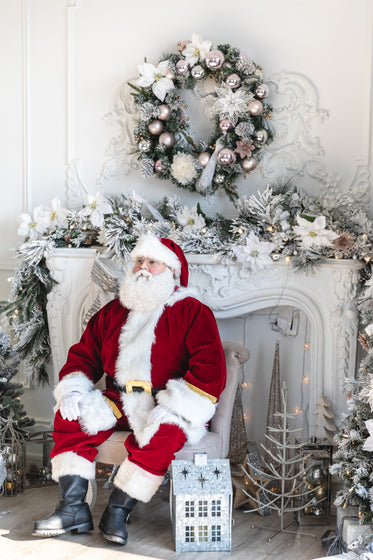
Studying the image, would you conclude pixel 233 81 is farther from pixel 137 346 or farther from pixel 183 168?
pixel 137 346

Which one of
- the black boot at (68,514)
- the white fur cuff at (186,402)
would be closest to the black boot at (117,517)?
the black boot at (68,514)

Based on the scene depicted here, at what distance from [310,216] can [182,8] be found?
4.52 feet

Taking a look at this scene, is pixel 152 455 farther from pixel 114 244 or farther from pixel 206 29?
pixel 206 29

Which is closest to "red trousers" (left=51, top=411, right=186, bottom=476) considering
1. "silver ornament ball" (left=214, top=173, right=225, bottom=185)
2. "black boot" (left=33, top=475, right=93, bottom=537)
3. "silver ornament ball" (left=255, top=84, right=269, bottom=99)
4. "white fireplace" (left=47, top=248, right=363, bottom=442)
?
"black boot" (left=33, top=475, right=93, bottom=537)

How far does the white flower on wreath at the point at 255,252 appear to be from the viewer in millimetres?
3467

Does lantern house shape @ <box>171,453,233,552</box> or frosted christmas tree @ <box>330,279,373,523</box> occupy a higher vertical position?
frosted christmas tree @ <box>330,279,373,523</box>

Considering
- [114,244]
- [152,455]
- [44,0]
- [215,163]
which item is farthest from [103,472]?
[44,0]

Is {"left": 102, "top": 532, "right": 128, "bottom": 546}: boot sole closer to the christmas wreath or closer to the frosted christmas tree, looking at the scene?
the frosted christmas tree

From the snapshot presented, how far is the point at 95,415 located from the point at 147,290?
614mm

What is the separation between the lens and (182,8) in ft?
12.6

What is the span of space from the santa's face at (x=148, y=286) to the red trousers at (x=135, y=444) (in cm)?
59

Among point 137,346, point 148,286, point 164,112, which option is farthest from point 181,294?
point 164,112

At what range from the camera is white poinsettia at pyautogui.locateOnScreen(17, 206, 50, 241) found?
12.9 ft

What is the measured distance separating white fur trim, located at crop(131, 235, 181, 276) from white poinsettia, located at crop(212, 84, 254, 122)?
775 mm
